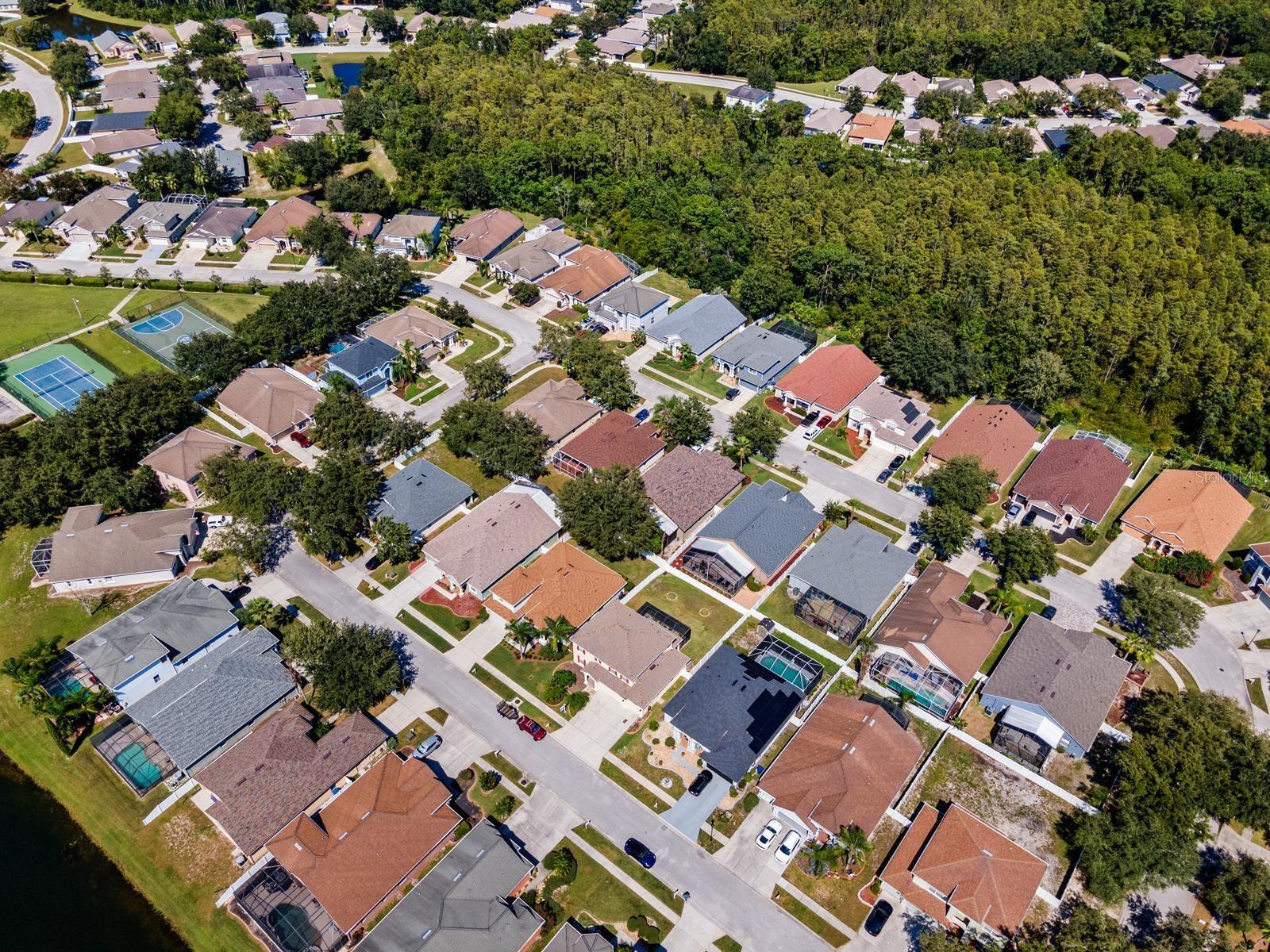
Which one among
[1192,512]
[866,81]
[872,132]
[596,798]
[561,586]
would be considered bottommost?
[596,798]

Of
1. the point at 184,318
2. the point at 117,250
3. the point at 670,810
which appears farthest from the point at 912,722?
the point at 117,250

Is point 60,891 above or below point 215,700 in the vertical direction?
below

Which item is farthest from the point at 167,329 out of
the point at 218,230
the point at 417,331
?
the point at 417,331

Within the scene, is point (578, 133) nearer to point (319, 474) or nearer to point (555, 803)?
point (319, 474)

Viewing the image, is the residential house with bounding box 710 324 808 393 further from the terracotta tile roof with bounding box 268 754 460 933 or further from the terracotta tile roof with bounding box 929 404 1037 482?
the terracotta tile roof with bounding box 268 754 460 933

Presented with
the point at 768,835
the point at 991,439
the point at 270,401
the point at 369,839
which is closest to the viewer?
the point at 369,839

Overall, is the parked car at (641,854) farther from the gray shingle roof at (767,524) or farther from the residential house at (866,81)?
the residential house at (866,81)

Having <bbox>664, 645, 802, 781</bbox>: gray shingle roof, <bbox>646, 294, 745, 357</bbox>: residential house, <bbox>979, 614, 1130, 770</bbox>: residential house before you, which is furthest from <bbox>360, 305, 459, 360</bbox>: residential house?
<bbox>979, 614, 1130, 770</bbox>: residential house

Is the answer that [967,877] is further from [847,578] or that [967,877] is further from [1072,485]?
A: [1072,485]
